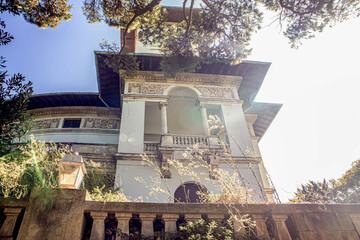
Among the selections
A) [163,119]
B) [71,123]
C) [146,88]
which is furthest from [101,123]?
[163,119]

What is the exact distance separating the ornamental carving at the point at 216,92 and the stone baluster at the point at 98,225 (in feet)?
33.9

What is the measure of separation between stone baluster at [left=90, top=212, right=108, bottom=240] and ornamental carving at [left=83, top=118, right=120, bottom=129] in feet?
37.8

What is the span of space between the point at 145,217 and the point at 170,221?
292mm

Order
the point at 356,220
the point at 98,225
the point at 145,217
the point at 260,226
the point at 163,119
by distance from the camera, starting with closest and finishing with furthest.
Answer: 1. the point at 98,225
2. the point at 145,217
3. the point at 260,226
4. the point at 356,220
5. the point at 163,119

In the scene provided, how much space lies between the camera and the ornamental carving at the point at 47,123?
45.4ft

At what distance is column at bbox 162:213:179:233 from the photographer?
2.71 metres

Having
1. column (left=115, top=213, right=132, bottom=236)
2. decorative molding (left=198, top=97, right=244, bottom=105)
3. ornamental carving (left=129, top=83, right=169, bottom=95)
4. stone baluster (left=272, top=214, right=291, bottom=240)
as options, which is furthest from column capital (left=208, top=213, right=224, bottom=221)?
ornamental carving (left=129, top=83, right=169, bottom=95)

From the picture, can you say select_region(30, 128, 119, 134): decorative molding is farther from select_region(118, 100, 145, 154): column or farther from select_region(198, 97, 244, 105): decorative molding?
select_region(198, 97, 244, 105): decorative molding

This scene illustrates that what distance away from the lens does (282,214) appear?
2.94m

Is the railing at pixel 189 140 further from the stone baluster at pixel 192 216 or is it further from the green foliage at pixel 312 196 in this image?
the stone baluster at pixel 192 216

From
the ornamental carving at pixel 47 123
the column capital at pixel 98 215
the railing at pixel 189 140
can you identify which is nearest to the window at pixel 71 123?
the ornamental carving at pixel 47 123

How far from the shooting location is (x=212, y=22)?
739cm

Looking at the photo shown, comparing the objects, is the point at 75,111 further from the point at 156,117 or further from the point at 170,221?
the point at 170,221

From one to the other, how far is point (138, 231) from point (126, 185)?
649 centimetres
